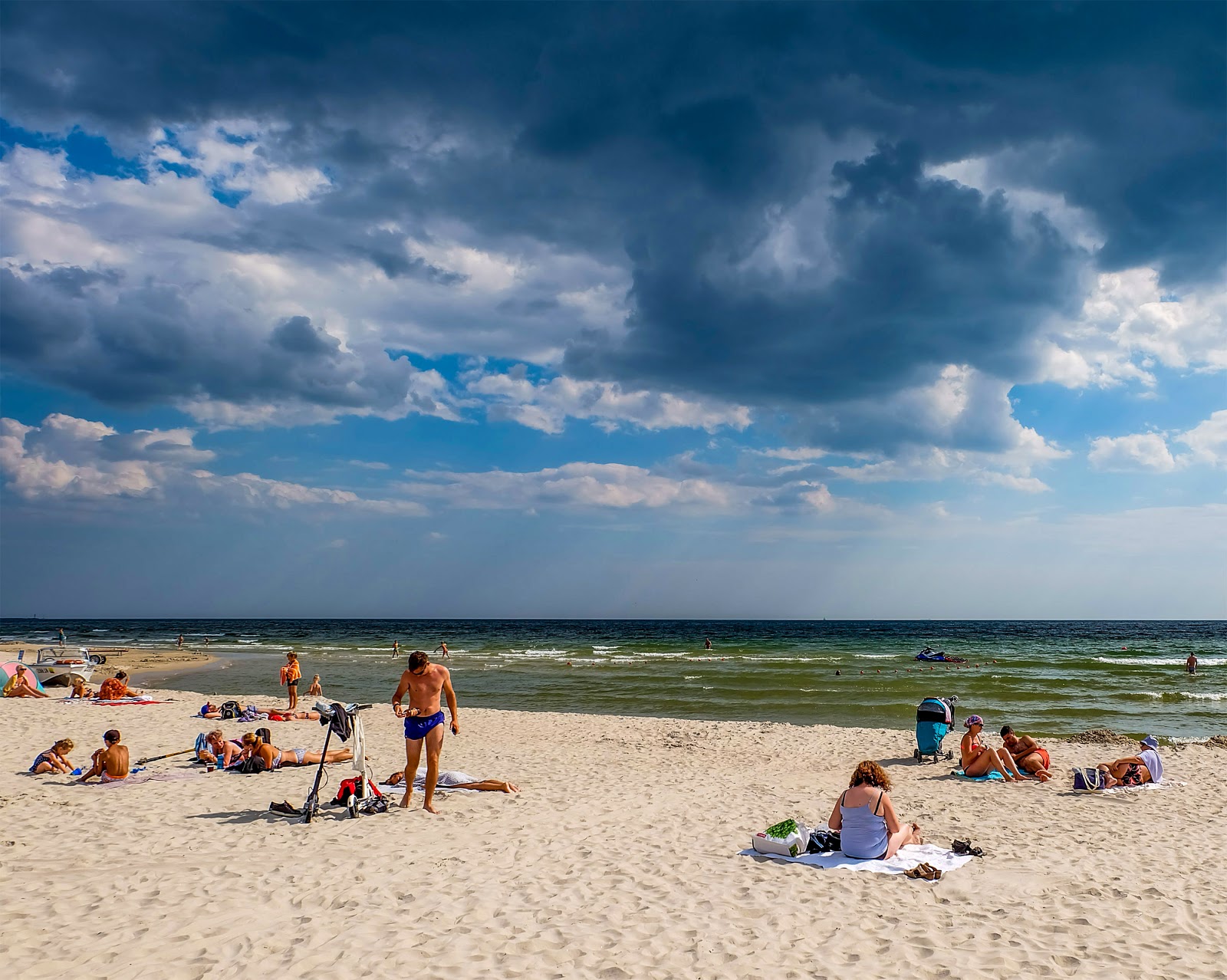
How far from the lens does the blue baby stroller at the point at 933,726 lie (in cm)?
1379

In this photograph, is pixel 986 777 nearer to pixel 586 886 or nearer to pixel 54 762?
pixel 586 886

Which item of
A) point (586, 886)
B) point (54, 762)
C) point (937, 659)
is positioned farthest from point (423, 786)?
point (937, 659)

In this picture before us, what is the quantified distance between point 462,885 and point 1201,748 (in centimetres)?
1686

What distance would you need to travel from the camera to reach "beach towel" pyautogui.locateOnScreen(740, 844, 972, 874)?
7.18m

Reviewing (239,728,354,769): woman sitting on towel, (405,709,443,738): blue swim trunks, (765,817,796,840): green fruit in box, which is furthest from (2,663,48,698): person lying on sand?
(765,817,796,840): green fruit in box

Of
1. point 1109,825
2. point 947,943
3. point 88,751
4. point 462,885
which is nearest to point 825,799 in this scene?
point 1109,825

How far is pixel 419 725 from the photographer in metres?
8.95

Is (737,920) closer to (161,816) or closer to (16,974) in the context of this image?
(16,974)

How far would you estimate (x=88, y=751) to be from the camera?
1310 cm

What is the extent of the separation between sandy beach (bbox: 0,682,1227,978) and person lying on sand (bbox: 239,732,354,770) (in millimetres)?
302

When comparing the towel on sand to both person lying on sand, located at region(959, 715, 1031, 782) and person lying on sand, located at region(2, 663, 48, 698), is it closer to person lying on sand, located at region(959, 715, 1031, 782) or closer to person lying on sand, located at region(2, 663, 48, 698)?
person lying on sand, located at region(959, 715, 1031, 782)

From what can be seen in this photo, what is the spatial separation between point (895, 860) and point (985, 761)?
6117 millimetres

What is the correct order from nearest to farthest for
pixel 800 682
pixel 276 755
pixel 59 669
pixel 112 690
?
pixel 276 755
pixel 112 690
pixel 59 669
pixel 800 682

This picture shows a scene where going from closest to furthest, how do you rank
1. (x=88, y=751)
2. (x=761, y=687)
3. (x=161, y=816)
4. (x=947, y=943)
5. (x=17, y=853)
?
(x=947, y=943) → (x=17, y=853) → (x=161, y=816) → (x=88, y=751) → (x=761, y=687)
